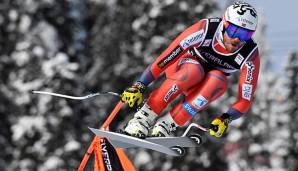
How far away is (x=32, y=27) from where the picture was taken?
22766 mm

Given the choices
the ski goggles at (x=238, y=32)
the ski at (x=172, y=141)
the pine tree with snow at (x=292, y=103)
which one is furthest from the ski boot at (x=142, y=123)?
the pine tree with snow at (x=292, y=103)

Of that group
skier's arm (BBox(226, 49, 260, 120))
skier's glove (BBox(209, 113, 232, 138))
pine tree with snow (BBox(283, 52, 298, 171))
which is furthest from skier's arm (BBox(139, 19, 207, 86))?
pine tree with snow (BBox(283, 52, 298, 171))

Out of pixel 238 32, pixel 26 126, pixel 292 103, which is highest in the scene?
pixel 292 103

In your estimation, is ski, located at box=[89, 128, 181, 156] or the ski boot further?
the ski boot

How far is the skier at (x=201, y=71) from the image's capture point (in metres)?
8.66

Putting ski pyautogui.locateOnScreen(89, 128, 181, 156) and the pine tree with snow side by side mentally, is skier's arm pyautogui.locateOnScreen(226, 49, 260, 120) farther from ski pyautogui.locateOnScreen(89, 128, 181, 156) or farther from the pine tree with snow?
the pine tree with snow

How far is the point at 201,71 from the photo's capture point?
8727 millimetres

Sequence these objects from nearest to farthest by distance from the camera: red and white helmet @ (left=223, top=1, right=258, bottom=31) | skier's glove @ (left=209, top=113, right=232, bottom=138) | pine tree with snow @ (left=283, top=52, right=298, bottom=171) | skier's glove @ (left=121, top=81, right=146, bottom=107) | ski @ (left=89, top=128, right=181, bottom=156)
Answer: ski @ (left=89, top=128, right=181, bottom=156) → red and white helmet @ (left=223, top=1, right=258, bottom=31) → skier's glove @ (left=121, top=81, right=146, bottom=107) → skier's glove @ (left=209, top=113, right=232, bottom=138) → pine tree with snow @ (left=283, top=52, right=298, bottom=171)

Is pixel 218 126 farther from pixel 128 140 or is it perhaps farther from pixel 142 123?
pixel 128 140

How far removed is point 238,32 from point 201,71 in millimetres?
608

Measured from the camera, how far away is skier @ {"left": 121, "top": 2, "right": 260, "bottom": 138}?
341 inches

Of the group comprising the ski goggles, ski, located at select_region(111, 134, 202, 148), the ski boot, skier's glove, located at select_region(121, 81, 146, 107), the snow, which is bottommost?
Answer: ski, located at select_region(111, 134, 202, 148)

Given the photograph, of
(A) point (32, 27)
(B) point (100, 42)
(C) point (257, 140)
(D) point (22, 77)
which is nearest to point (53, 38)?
(A) point (32, 27)

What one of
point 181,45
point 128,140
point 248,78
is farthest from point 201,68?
point 128,140
